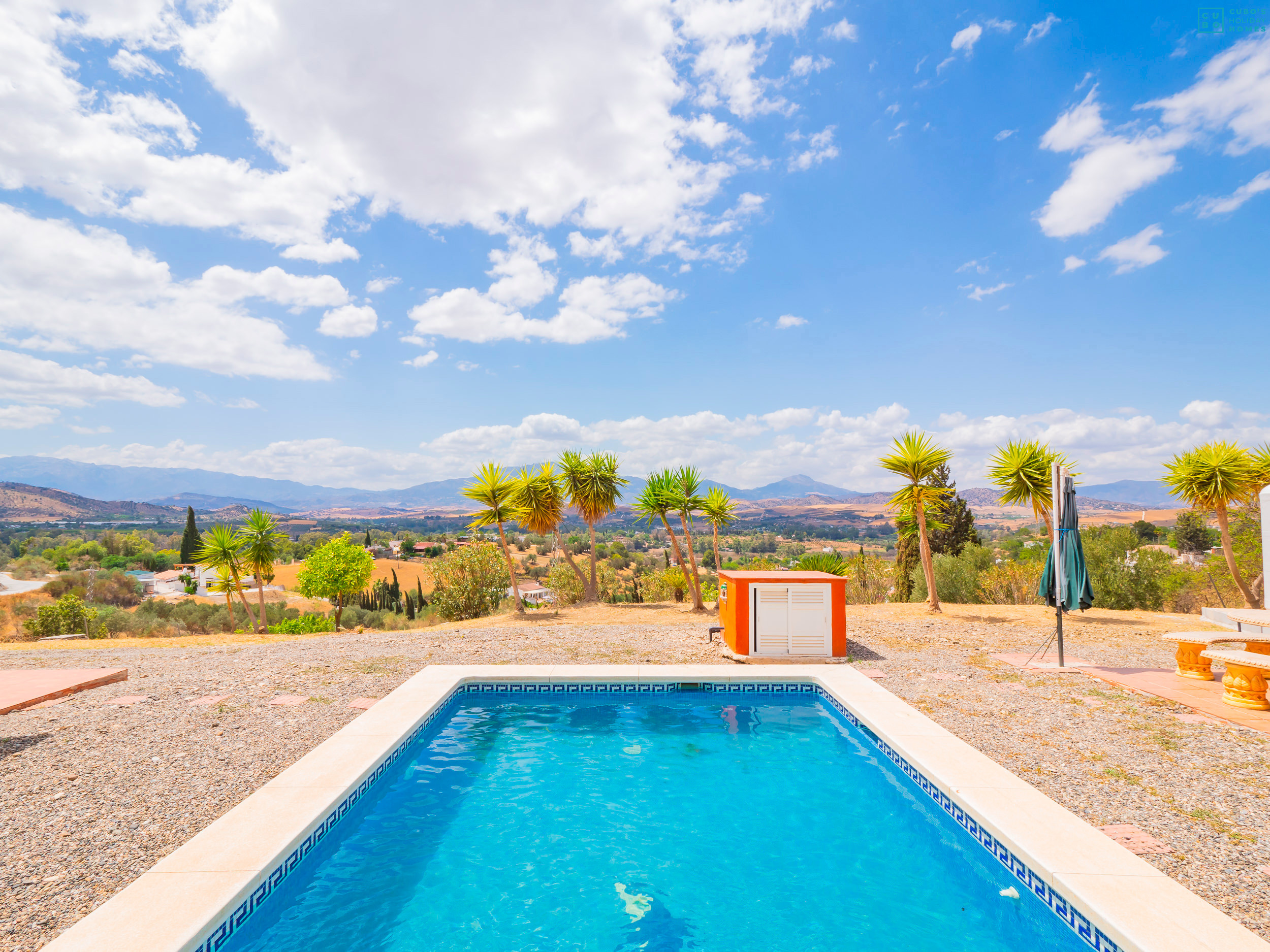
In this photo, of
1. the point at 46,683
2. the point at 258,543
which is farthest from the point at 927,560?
the point at 258,543

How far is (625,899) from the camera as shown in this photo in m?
3.85

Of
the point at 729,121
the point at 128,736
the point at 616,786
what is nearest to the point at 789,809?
the point at 616,786

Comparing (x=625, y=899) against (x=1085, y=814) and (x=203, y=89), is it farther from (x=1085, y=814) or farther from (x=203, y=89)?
(x=203, y=89)

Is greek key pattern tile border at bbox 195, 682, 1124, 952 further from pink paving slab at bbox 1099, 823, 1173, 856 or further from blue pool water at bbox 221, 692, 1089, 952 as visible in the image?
pink paving slab at bbox 1099, 823, 1173, 856

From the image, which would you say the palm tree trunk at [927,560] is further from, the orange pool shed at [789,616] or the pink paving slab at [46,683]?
the pink paving slab at [46,683]

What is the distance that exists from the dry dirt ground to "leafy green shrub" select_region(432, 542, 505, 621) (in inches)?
305

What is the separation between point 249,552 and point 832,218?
24.5 m

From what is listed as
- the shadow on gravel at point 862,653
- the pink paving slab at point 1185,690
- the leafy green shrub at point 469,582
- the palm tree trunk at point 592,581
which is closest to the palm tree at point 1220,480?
the pink paving slab at point 1185,690

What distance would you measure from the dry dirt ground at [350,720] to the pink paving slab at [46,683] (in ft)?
0.71

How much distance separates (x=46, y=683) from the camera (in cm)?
652

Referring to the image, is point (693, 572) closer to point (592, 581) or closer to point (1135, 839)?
point (592, 581)

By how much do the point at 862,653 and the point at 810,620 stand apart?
1.16m

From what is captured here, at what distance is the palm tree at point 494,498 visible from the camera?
16.0m

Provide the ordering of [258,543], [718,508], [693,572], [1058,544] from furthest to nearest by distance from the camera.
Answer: [258,543], [693,572], [718,508], [1058,544]
